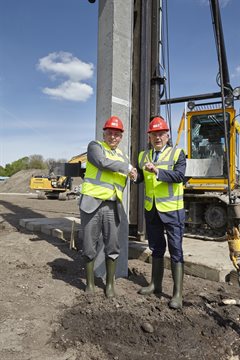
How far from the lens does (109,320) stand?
3.32m

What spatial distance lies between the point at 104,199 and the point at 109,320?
1279mm

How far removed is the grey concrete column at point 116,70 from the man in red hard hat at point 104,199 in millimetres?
622

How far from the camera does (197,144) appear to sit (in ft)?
28.1

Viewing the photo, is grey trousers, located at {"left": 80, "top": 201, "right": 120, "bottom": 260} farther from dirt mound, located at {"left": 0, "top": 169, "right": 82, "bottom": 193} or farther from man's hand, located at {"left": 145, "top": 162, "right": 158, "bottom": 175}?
dirt mound, located at {"left": 0, "top": 169, "right": 82, "bottom": 193}

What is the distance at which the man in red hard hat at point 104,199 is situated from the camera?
3949mm

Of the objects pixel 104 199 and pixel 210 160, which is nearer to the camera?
pixel 104 199

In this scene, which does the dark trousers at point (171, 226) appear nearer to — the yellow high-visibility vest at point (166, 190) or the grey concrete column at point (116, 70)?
the yellow high-visibility vest at point (166, 190)

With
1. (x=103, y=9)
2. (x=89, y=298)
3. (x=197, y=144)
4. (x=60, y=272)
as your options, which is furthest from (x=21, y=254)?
(x=197, y=144)

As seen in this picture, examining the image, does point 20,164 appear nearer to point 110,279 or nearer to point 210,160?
point 210,160

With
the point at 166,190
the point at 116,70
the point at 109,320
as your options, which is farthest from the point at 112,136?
the point at 109,320

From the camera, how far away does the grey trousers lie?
4.00 m

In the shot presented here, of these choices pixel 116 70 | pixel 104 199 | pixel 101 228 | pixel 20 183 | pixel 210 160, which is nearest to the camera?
pixel 104 199

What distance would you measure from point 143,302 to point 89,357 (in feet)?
3.84

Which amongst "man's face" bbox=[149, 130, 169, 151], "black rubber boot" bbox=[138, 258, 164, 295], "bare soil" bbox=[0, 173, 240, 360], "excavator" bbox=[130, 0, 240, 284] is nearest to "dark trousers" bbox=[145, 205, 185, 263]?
"black rubber boot" bbox=[138, 258, 164, 295]
